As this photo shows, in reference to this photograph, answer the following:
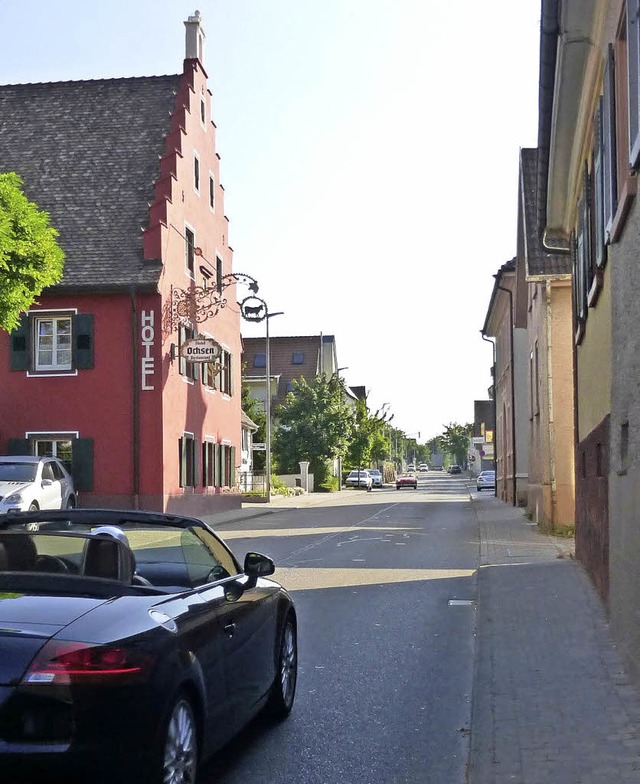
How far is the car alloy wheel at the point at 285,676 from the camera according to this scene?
659cm

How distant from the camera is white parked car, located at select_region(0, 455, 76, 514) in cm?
2134

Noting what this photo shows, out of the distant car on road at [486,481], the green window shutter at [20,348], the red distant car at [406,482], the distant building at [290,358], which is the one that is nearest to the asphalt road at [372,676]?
the green window shutter at [20,348]

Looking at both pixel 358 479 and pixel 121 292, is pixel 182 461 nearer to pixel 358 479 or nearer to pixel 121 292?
pixel 121 292

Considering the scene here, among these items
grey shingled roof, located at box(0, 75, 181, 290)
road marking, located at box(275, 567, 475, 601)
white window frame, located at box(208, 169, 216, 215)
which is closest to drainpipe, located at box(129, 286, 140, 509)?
grey shingled roof, located at box(0, 75, 181, 290)

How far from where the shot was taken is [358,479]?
77375mm

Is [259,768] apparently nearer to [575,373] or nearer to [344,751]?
[344,751]

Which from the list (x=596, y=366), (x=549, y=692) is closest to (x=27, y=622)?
(x=549, y=692)

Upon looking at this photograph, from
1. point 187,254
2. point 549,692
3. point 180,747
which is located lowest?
point 549,692

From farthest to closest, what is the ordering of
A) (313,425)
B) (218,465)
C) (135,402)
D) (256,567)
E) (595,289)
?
(313,425) < (218,465) < (135,402) < (595,289) < (256,567)

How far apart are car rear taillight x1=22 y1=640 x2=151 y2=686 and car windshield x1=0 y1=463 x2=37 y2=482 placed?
18.7 meters

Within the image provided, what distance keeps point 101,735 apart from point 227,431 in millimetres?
35969

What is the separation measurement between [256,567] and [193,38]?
32618 mm

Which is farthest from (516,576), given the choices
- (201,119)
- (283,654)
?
(201,119)

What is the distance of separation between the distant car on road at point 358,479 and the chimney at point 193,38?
147 ft
